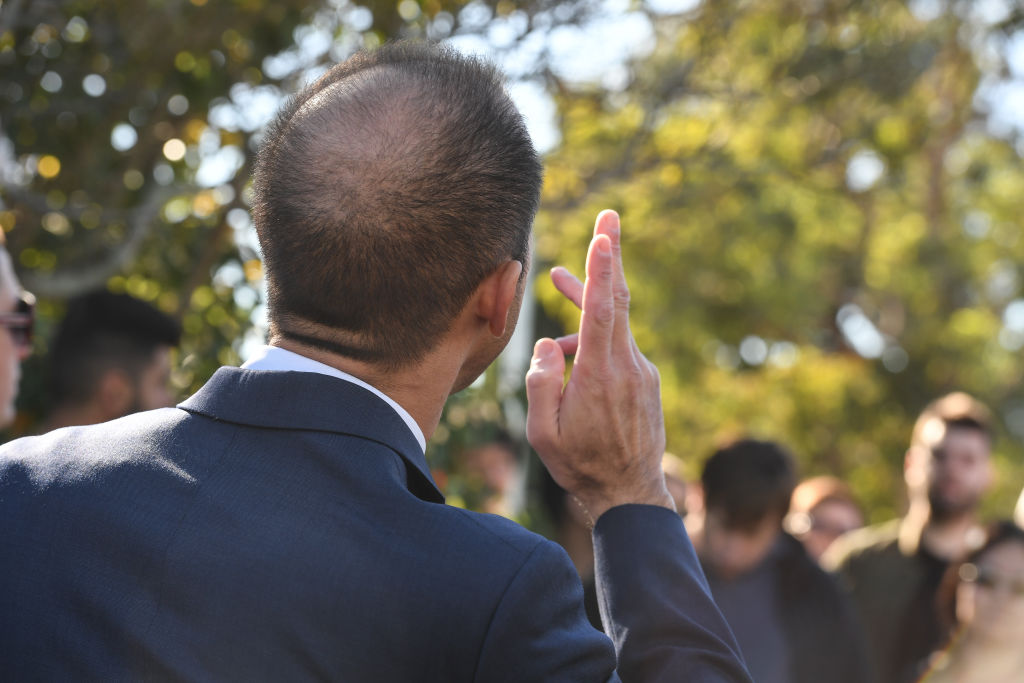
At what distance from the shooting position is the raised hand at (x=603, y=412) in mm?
1633

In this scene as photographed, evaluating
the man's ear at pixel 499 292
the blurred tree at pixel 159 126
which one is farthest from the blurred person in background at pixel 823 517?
the man's ear at pixel 499 292

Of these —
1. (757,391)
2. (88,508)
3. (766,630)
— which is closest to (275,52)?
(766,630)

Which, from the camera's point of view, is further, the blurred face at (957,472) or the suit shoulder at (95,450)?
the blurred face at (957,472)

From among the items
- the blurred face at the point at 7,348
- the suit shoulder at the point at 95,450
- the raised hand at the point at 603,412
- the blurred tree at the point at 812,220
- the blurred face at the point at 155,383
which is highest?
the suit shoulder at the point at 95,450

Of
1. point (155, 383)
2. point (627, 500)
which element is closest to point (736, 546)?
point (155, 383)

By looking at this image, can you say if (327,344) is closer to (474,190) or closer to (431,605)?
(474,190)

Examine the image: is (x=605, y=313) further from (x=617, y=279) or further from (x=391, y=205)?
(x=391, y=205)

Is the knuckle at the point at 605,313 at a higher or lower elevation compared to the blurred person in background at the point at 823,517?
higher

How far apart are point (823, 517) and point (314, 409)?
264 inches

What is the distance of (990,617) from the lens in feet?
15.3

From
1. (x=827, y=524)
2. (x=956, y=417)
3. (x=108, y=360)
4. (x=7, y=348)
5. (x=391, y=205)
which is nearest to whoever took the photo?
(x=391, y=205)

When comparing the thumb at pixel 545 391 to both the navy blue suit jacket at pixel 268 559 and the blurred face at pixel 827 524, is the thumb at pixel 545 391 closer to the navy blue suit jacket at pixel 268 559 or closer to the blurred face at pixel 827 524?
the navy blue suit jacket at pixel 268 559

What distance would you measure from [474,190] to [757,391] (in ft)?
54.2

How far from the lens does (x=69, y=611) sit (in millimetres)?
1322
